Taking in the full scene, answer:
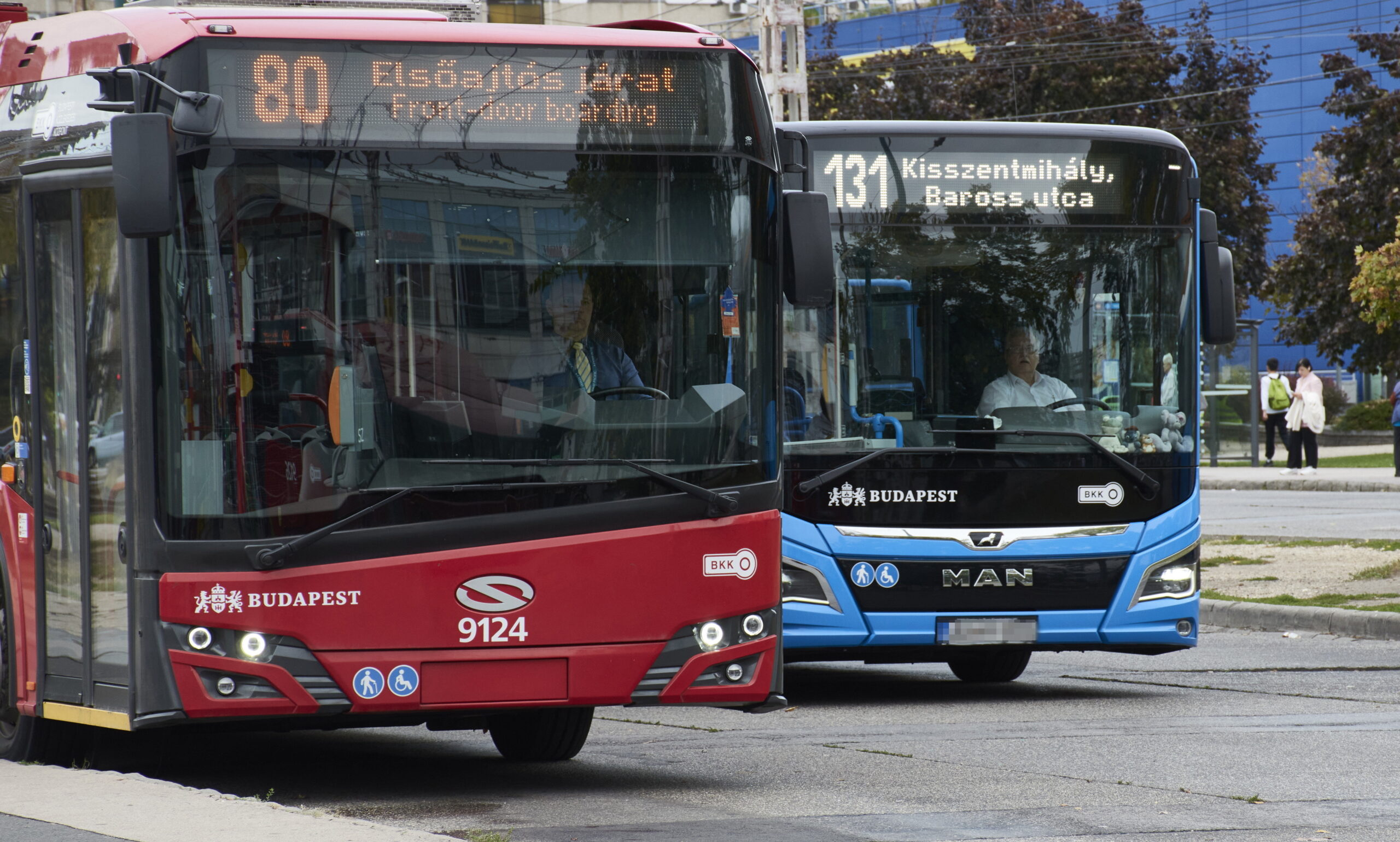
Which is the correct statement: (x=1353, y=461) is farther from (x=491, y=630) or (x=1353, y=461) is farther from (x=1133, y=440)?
(x=491, y=630)

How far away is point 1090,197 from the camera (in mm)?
10672

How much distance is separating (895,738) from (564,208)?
130 inches

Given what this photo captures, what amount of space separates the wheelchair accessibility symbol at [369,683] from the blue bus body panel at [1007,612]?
357cm

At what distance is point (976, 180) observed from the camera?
10641 mm

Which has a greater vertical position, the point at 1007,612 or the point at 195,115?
the point at 195,115

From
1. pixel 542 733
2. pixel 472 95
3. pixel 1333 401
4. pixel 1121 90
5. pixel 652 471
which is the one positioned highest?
pixel 1121 90

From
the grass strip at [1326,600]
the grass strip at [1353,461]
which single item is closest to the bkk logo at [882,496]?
Answer: the grass strip at [1326,600]

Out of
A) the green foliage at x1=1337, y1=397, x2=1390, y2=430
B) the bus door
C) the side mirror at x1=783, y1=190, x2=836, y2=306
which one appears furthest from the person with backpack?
the bus door

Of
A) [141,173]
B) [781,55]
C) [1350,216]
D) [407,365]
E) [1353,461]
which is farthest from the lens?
[1350,216]

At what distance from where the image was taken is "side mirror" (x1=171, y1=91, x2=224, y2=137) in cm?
684

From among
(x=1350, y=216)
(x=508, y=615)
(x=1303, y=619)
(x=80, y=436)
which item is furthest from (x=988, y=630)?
(x=1350, y=216)

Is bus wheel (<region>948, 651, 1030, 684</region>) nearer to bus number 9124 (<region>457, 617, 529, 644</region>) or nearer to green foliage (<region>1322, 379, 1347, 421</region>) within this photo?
bus number 9124 (<region>457, 617, 529, 644</region>)

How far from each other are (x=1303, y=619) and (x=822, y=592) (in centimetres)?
534

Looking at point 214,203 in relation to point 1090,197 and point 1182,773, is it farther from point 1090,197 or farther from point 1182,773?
point 1090,197
